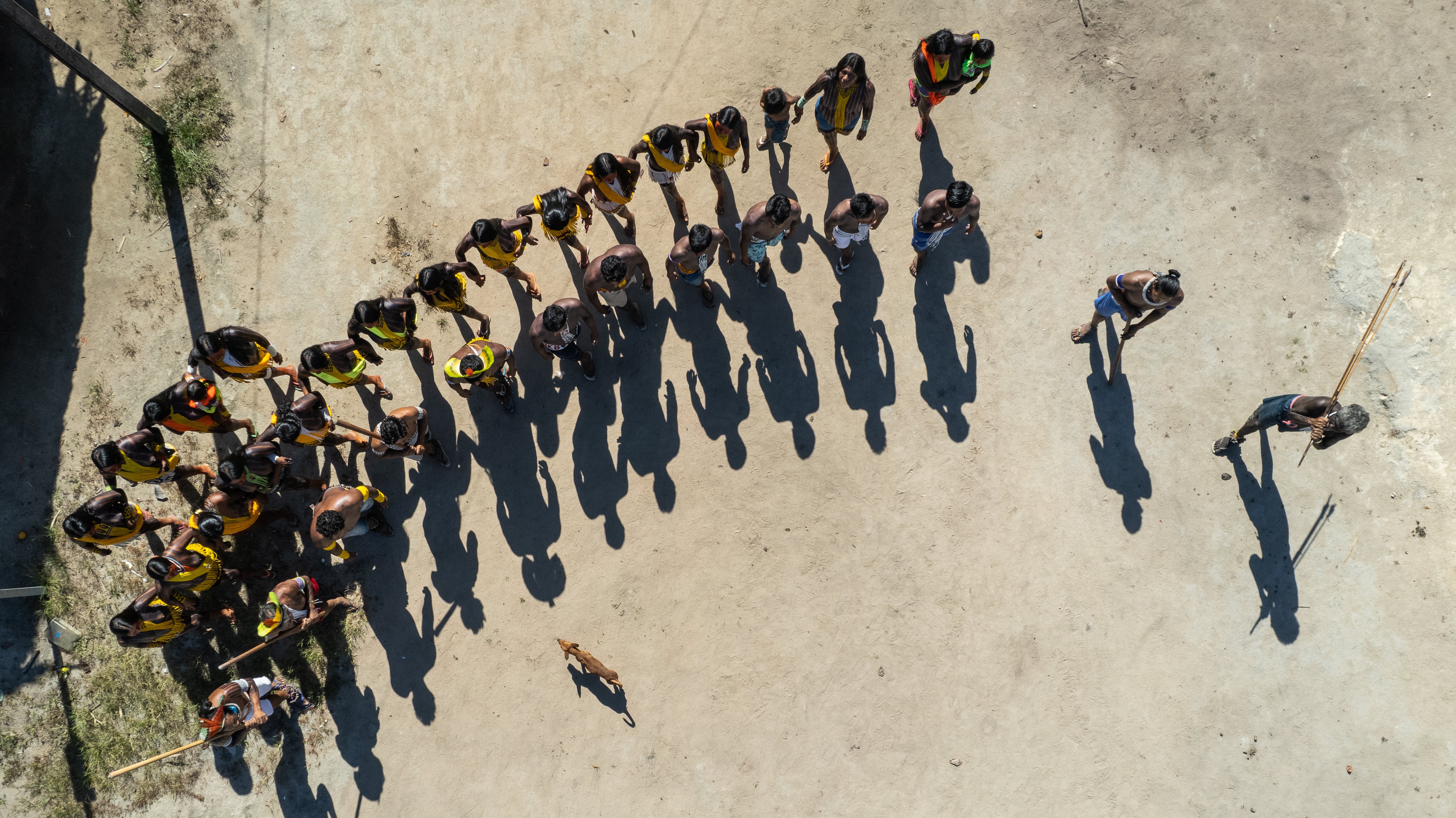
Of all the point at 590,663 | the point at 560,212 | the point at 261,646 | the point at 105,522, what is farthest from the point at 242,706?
the point at 560,212

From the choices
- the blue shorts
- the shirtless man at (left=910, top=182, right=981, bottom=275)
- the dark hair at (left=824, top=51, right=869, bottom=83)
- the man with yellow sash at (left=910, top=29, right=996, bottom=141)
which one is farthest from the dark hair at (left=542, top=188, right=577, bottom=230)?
the man with yellow sash at (left=910, top=29, right=996, bottom=141)

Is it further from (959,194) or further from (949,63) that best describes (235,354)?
(949,63)

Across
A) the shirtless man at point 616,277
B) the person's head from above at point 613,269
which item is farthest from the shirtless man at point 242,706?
the person's head from above at point 613,269

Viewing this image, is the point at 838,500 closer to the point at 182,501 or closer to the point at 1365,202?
the point at 1365,202

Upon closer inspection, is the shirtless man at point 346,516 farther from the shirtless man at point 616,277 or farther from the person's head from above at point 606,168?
the person's head from above at point 606,168

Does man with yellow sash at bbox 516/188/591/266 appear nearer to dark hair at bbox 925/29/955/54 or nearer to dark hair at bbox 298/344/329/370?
dark hair at bbox 298/344/329/370

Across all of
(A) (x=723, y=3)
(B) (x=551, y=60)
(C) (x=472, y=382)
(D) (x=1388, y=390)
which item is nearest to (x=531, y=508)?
(C) (x=472, y=382)
